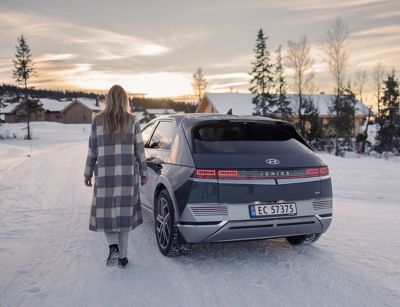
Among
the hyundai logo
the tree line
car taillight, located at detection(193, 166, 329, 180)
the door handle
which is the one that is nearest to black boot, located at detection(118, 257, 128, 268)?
the door handle

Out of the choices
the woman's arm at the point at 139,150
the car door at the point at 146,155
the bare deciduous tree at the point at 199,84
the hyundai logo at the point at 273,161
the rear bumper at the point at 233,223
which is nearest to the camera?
the rear bumper at the point at 233,223

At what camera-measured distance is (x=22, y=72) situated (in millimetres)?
47750

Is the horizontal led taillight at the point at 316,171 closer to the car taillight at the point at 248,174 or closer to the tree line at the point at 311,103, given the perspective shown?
the car taillight at the point at 248,174

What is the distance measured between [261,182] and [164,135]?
184 centimetres

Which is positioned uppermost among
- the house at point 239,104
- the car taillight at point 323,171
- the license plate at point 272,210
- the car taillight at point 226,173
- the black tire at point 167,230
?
the house at point 239,104

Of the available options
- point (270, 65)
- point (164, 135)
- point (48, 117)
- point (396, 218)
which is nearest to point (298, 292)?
point (164, 135)

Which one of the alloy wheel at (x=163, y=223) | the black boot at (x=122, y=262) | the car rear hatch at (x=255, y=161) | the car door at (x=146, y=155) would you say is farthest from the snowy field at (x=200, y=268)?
the car rear hatch at (x=255, y=161)

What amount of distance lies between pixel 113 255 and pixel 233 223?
1.55 metres

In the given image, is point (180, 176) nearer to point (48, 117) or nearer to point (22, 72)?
point (22, 72)

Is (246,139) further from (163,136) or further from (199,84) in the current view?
(199,84)

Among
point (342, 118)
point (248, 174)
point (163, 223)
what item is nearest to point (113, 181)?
point (163, 223)

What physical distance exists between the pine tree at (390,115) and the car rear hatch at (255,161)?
45.1 meters

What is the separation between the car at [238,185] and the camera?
13.4ft

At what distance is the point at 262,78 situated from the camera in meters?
42.5
